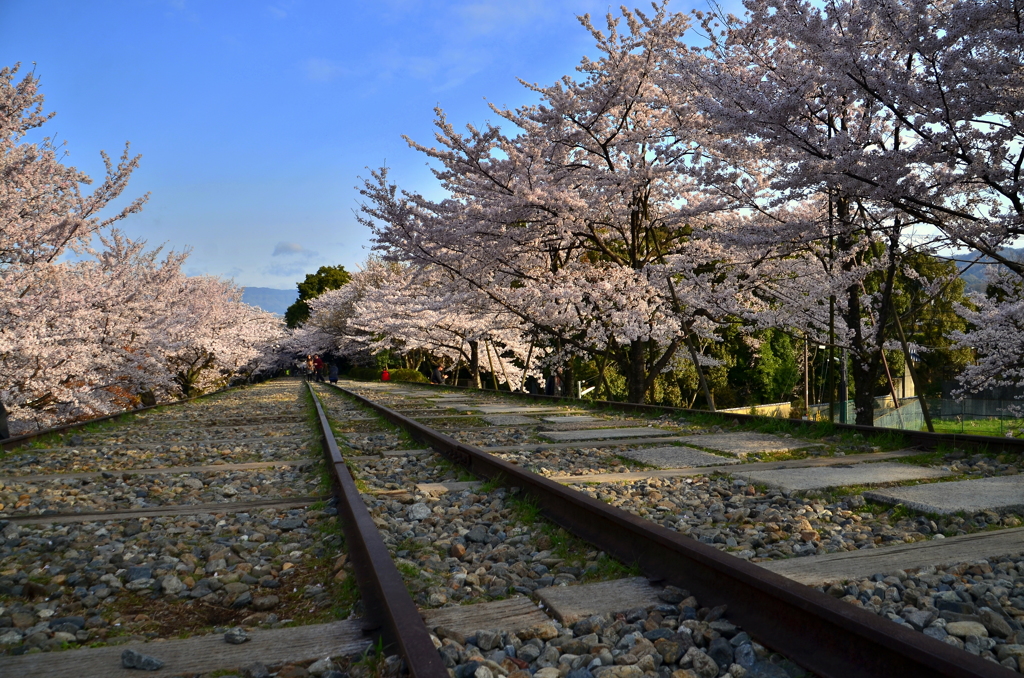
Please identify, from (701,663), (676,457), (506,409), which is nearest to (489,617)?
(701,663)

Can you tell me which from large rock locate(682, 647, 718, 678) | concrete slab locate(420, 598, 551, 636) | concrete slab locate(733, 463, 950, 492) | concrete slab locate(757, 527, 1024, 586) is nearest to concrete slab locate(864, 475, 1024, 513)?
concrete slab locate(733, 463, 950, 492)

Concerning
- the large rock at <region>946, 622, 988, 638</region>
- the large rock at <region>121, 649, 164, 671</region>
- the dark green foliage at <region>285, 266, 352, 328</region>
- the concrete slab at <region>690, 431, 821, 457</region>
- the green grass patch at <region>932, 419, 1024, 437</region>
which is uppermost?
the dark green foliage at <region>285, 266, 352, 328</region>

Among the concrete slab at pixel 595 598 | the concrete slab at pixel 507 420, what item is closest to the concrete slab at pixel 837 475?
the concrete slab at pixel 595 598

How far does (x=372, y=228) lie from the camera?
592 inches

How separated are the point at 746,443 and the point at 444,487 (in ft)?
10.1

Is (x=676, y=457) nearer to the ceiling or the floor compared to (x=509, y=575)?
nearer to the ceiling

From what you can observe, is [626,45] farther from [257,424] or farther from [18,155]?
[18,155]

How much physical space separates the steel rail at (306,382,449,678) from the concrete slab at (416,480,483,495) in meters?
0.84

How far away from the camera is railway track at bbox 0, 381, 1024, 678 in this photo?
1.93m

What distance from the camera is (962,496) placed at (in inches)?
143

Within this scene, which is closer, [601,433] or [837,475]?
[837,475]

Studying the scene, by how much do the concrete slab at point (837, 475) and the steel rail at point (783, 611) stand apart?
1574mm

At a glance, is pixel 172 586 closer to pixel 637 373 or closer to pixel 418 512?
pixel 418 512

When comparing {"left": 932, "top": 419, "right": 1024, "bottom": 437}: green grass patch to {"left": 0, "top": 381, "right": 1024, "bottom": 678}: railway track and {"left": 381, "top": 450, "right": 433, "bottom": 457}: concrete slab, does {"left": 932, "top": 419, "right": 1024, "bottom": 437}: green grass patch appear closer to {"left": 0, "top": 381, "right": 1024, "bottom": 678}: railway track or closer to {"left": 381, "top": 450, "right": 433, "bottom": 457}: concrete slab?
{"left": 0, "top": 381, "right": 1024, "bottom": 678}: railway track
